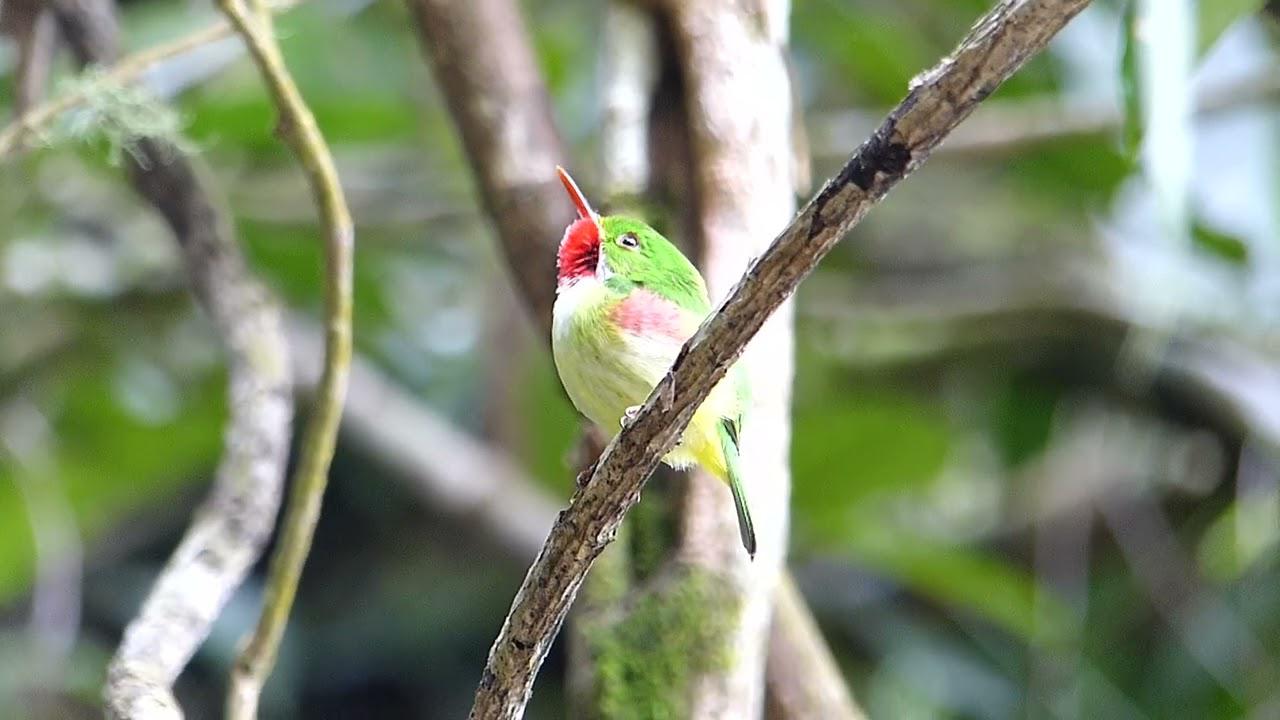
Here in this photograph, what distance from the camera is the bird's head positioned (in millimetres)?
1154

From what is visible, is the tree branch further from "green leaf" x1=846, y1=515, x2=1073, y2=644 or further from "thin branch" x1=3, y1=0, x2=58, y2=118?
"green leaf" x1=846, y1=515, x2=1073, y2=644

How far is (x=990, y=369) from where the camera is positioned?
9.79ft

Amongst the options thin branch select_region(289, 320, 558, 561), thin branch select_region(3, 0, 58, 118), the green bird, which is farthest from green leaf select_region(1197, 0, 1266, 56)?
thin branch select_region(3, 0, 58, 118)

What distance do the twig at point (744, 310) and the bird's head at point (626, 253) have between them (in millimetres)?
290

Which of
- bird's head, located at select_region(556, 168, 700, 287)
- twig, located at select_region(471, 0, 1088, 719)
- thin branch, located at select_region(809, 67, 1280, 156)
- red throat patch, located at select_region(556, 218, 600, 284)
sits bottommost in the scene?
twig, located at select_region(471, 0, 1088, 719)

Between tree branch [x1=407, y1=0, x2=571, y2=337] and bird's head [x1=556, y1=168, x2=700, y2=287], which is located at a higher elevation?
tree branch [x1=407, y1=0, x2=571, y2=337]

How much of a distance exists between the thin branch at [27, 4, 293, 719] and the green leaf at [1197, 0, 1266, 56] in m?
1.22

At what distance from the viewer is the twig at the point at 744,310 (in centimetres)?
73

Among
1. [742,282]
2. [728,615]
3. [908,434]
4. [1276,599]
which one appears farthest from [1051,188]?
[742,282]

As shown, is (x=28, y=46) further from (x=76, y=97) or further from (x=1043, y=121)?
(x=1043, y=121)

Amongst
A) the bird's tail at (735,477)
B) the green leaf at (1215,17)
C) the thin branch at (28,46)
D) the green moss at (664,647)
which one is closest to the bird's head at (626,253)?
the bird's tail at (735,477)

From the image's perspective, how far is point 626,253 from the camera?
1165 millimetres

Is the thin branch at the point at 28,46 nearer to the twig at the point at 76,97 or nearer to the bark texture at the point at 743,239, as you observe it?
the twig at the point at 76,97

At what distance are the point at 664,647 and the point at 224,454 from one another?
2.00ft
